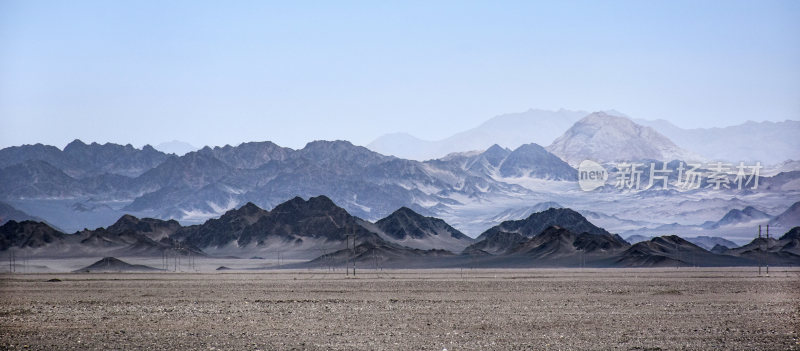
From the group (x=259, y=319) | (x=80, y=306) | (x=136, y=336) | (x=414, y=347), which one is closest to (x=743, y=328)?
Result: (x=414, y=347)

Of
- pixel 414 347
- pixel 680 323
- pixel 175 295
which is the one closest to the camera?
pixel 414 347

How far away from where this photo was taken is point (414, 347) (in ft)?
123

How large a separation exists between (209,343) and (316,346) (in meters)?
4.25

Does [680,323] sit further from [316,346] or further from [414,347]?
[316,346]

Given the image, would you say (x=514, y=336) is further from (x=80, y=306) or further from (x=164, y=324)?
(x=80, y=306)

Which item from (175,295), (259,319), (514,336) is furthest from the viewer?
(175,295)

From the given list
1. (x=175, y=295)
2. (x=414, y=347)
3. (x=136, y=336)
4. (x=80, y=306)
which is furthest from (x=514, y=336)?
(x=175, y=295)

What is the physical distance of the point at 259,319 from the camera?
→ 4838 centimetres

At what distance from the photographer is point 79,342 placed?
130 ft

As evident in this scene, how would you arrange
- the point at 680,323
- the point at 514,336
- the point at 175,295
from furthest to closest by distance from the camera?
the point at 175,295 → the point at 680,323 → the point at 514,336

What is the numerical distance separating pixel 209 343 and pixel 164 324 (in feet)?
24.6

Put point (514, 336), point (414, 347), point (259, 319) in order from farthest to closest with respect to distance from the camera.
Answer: point (259, 319) < point (514, 336) < point (414, 347)

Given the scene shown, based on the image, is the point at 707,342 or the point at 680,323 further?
the point at 680,323

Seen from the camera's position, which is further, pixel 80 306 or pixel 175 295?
pixel 175 295
